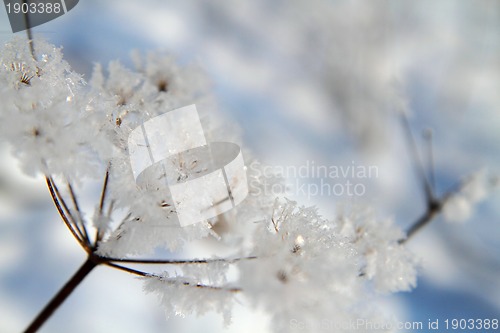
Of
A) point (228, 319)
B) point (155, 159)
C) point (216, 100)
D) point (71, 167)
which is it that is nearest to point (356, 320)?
point (228, 319)

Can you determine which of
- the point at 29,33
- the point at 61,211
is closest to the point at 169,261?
the point at 61,211

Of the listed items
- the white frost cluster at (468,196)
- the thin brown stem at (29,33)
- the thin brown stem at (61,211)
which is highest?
the thin brown stem at (29,33)

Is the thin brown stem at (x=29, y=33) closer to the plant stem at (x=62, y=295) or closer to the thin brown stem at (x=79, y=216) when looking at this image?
the thin brown stem at (x=79, y=216)

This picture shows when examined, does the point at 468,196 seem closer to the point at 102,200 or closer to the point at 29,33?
the point at 102,200

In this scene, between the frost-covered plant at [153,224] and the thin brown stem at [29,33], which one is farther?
the thin brown stem at [29,33]

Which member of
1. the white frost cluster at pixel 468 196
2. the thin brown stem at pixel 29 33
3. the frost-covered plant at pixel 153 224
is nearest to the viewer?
the frost-covered plant at pixel 153 224

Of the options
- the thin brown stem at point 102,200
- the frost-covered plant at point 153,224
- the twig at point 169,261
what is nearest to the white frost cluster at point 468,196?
the frost-covered plant at point 153,224

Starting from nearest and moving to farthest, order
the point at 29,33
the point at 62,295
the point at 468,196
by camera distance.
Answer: the point at 62,295
the point at 29,33
the point at 468,196

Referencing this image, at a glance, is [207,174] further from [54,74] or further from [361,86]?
[361,86]
